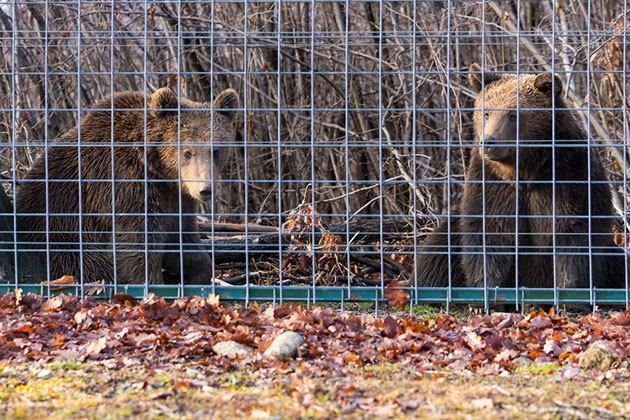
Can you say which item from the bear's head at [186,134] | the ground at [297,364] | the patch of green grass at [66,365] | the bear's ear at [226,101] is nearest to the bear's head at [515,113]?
the ground at [297,364]

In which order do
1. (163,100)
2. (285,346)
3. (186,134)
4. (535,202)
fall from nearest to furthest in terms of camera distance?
(285,346)
(535,202)
(163,100)
(186,134)

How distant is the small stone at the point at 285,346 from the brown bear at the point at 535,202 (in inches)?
100

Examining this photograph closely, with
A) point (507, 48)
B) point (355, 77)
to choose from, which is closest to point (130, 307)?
point (355, 77)

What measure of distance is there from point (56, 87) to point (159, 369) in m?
9.09

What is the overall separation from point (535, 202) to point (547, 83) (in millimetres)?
1006

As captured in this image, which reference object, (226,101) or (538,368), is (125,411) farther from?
(226,101)

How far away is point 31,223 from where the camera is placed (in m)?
9.06

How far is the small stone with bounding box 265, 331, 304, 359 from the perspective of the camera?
19.5 feet

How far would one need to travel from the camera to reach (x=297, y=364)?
5809mm

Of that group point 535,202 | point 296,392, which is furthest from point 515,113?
point 296,392

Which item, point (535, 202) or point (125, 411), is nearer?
point (125, 411)

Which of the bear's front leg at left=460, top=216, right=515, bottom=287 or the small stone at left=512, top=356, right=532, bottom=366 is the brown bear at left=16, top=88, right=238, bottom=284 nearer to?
the bear's front leg at left=460, top=216, right=515, bottom=287

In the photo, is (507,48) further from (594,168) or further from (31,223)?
(31,223)

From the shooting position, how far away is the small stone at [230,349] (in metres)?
6.01
